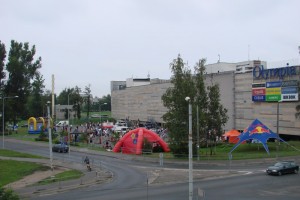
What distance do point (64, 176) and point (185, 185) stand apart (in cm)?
1213

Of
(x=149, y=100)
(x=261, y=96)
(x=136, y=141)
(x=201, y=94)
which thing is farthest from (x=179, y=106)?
(x=149, y=100)

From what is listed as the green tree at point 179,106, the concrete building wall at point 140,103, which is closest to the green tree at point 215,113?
the green tree at point 179,106

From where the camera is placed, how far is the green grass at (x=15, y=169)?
125ft

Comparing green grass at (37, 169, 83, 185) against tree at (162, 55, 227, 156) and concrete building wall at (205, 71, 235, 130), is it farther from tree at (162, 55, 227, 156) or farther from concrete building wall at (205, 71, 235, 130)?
concrete building wall at (205, 71, 235, 130)

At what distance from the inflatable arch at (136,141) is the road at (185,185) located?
363 inches

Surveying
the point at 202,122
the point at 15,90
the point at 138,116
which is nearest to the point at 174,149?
the point at 202,122

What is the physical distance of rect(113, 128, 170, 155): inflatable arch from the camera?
55.2 meters

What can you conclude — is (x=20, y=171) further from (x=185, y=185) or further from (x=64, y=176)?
(x=185, y=185)

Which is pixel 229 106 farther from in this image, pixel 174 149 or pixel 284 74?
pixel 174 149

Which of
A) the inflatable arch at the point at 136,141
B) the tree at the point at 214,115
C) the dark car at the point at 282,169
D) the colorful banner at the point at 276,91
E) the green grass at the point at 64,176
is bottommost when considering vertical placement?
the green grass at the point at 64,176

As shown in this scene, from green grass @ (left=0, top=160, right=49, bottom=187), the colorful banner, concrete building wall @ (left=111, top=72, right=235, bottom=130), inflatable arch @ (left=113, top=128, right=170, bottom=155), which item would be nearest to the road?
green grass @ (left=0, top=160, right=49, bottom=187)

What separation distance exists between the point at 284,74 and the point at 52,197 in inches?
1774

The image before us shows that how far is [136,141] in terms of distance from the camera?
183 feet

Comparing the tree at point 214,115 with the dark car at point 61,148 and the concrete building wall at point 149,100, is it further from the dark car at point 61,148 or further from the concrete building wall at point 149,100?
the concrete building wall at point 149,100
